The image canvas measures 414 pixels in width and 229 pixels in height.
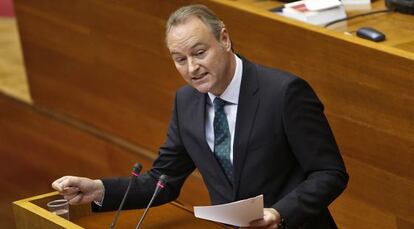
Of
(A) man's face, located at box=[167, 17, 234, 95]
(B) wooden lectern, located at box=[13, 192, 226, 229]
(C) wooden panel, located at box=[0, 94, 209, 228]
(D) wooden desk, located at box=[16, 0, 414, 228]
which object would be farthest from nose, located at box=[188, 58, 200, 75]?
(C) wooden panel, located at box=[0, 94, 209, 228]

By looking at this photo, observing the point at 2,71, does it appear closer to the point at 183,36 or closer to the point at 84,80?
the point at 84,80

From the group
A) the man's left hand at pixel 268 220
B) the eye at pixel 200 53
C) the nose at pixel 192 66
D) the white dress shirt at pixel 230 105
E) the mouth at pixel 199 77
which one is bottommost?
the man's left hand at pixel 268 220

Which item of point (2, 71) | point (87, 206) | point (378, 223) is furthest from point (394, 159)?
point (2, 71)

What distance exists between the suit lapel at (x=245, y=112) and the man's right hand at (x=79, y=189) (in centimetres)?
18

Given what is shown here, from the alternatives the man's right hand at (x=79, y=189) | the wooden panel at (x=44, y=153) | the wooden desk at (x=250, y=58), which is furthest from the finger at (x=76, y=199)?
the wooden panel at (x=44, y=153)

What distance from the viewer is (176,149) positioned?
138 cm

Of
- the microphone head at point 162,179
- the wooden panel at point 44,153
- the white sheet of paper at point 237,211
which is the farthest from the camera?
the wooden panel at point 44,153

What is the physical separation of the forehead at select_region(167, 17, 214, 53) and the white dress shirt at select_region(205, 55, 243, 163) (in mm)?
73

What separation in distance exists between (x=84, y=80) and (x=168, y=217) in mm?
895

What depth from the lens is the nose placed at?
4.06 feet

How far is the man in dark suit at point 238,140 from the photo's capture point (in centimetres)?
124

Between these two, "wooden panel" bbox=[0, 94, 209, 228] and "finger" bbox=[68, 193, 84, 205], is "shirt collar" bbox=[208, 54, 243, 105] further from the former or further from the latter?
"wooden panel" bbox=[0, 94, 209, 228]

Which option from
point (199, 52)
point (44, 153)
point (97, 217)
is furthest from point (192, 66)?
point (44, 153)

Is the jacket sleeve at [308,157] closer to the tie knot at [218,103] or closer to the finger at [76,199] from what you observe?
the tie knot at [218,103]
